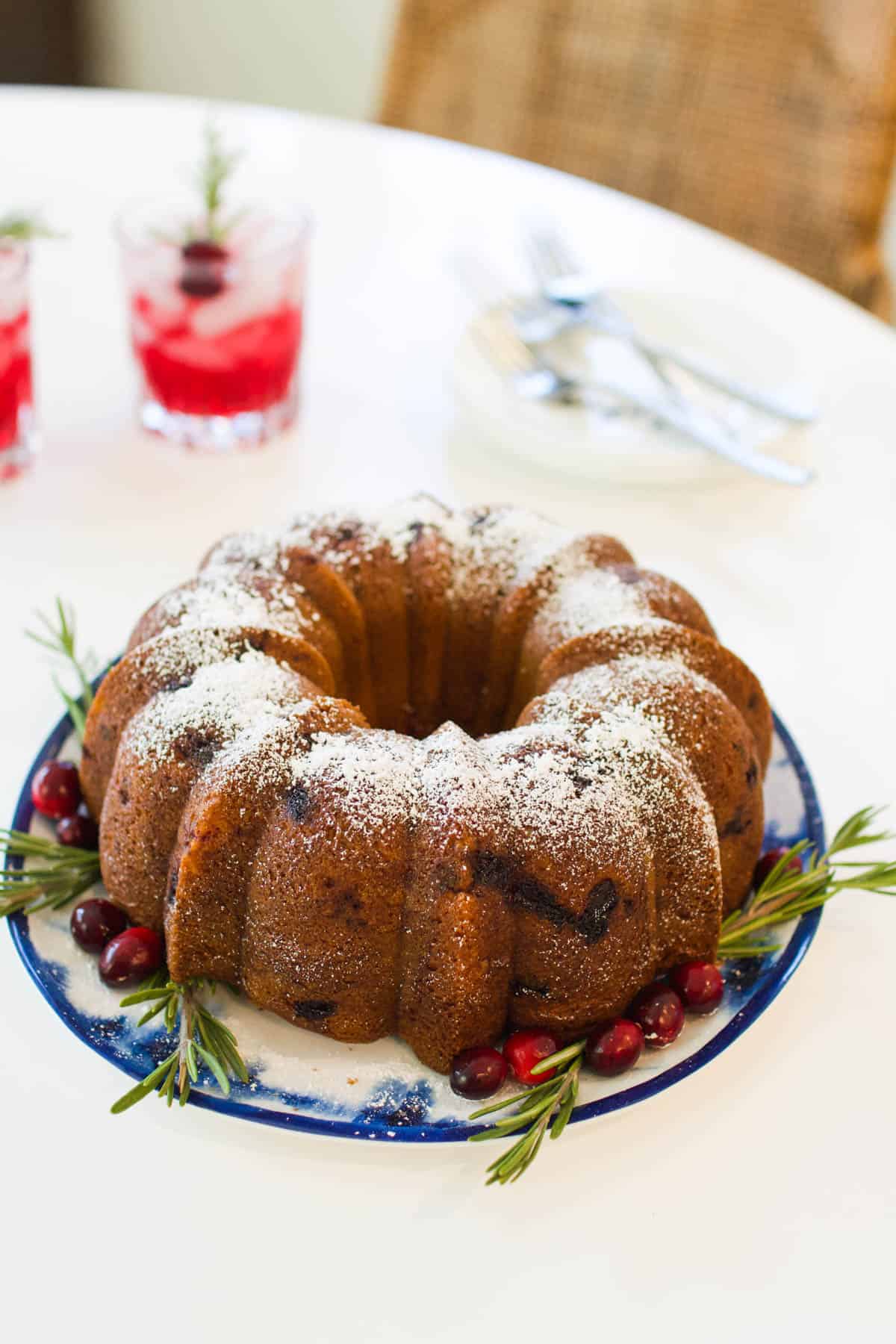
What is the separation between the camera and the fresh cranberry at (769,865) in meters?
1.24

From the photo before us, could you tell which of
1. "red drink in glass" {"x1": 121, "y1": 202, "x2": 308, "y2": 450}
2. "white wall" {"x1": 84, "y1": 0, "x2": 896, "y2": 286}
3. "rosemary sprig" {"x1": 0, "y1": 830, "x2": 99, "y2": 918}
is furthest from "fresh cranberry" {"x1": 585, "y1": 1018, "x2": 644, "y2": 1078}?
"white wall" {"x1": 84, "y1": 0, "x2": 896, "y2": 286}

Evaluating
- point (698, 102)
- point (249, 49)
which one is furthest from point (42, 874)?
point (249, 49)

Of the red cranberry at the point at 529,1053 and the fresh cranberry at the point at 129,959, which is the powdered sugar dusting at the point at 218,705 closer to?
the fresh cranberry at the point at 129,959

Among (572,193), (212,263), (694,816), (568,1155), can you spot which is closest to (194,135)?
(572,193)

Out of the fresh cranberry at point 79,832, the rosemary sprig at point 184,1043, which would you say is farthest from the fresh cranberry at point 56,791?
the rosemary sprig at point 184,1043

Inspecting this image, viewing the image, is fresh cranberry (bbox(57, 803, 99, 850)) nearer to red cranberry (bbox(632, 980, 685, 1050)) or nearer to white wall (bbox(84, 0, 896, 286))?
red cranberry (bbox(632, 980, 685, 1050))

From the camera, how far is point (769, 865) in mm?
1248

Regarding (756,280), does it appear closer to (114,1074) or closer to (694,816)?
(694,816)

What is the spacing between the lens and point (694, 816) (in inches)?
44.1

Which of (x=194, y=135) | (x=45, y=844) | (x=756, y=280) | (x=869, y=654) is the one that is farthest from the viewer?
(x=194, y=135)

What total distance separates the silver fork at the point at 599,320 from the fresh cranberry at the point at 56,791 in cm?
111

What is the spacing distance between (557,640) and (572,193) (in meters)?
1.51

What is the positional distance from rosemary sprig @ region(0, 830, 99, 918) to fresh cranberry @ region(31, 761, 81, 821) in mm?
32

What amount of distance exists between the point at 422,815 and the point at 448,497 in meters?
0.92
